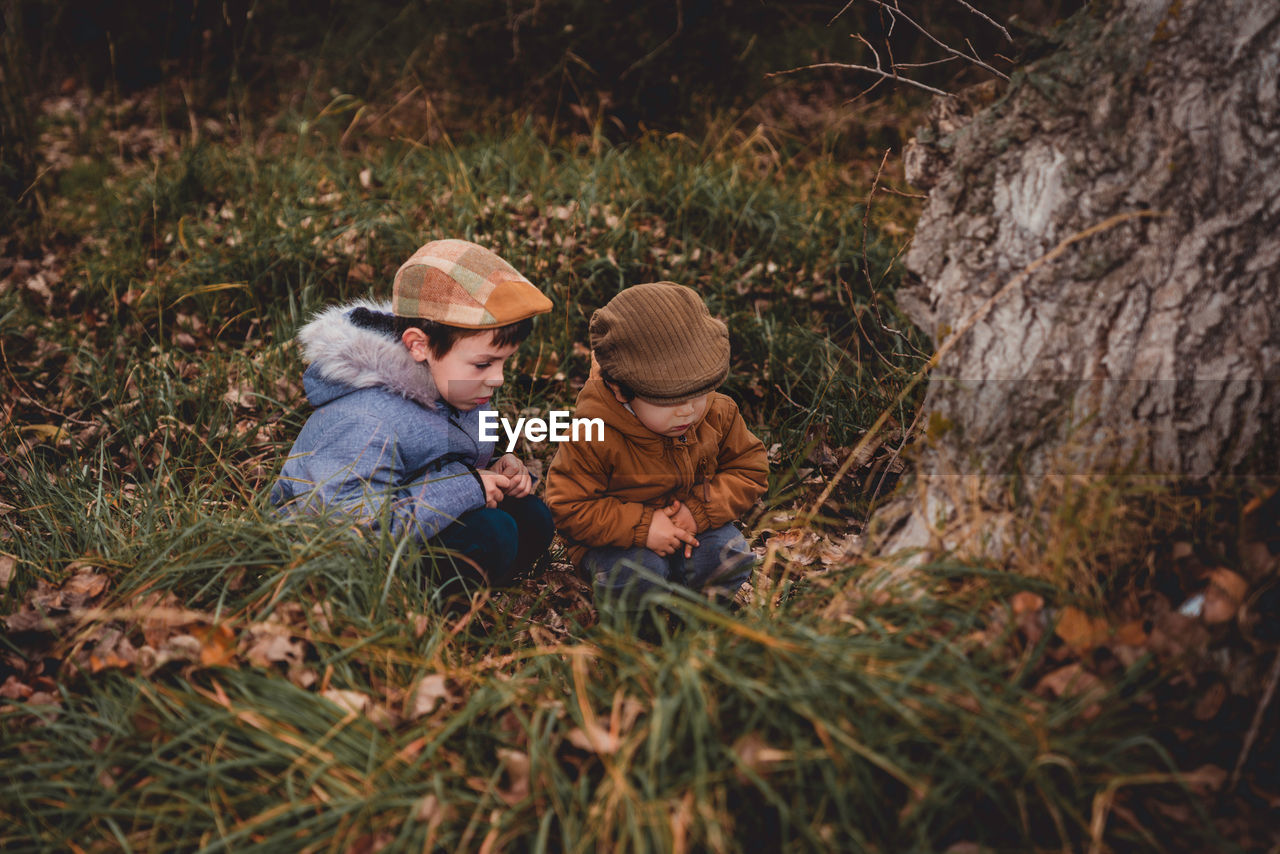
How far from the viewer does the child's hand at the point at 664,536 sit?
267 cm

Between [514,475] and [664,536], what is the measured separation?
0.65 m

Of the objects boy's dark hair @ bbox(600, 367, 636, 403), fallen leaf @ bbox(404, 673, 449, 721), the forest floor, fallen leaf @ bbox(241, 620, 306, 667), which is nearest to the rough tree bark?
the forest floor

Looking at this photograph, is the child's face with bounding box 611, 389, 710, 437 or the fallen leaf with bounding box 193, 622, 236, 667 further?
the child's face with bounding box 611, 389, 710, 437

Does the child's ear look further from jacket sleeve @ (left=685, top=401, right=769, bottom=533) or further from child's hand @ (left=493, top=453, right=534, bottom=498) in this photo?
jacket sleeve @ (left=685, top=401, right=769, bottom=533)

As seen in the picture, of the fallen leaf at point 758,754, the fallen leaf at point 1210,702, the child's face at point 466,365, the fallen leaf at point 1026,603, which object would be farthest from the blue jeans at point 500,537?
the fallen leaf at point 1210,702

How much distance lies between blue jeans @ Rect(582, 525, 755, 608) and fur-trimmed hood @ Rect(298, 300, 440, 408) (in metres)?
0.82

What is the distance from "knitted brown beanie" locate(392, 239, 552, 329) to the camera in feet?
8.28

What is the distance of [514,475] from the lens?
9.69 feet

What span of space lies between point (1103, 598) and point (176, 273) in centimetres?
441

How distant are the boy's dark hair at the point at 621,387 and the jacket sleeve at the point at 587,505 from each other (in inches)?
7.6

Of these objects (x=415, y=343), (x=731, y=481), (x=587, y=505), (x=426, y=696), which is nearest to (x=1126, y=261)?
(x=731, y=481)

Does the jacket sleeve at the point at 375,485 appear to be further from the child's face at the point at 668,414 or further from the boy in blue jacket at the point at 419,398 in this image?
the child's face at the point at 668,414

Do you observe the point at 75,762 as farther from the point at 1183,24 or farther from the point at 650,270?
the point at 650,270

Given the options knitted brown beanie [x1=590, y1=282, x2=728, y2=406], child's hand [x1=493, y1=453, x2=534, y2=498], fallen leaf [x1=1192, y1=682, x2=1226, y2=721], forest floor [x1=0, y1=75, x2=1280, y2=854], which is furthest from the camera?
child's hand [x1=493, y1=453, x2=534, y2=498]
